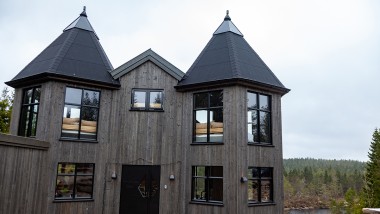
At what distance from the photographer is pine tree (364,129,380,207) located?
21605 millimetres

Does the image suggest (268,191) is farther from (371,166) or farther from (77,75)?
(371,166)

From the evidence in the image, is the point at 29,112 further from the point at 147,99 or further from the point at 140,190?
the point at 140,190

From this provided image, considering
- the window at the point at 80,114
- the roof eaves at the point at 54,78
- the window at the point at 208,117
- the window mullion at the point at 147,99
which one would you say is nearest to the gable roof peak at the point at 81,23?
the roof eaves at the point at 54,78

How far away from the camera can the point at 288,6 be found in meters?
17.2

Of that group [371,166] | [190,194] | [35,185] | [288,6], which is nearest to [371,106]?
[371,166]

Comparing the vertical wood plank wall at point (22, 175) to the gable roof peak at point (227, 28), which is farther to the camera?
the gable roof peak at point (227, 28)

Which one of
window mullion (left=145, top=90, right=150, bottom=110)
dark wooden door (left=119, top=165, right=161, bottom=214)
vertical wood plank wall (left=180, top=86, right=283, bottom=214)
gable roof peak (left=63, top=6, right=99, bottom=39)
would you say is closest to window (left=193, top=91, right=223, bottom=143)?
vertical wood plank wall (left=180, top=86, right=283, bottom=214)

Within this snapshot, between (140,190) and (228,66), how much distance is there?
5.45 metres

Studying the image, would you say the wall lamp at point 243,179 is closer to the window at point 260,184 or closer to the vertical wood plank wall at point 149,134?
the window at point 260,184

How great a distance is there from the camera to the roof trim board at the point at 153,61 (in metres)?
11.9

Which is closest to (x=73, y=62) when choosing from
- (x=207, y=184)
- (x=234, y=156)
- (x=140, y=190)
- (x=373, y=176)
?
(x=140, y=190)

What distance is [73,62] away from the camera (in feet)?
38.1

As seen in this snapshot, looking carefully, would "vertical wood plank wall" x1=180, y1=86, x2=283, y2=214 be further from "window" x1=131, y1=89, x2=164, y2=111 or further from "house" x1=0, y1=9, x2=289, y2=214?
"window" x1=131, y1=89, x2=164, y2=111

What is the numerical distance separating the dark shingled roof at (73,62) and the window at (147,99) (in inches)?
32.7
